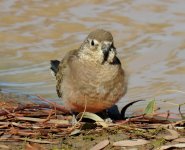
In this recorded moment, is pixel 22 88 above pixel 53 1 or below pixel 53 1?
below

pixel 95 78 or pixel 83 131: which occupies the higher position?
pixel 95 78

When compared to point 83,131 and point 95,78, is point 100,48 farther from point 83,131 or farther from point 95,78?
point 83,131

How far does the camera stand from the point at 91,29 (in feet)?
36.8

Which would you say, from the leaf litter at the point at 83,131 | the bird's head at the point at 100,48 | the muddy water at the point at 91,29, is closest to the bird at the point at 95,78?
the bird's head at the point at 100,48

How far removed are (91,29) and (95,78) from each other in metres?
5.29

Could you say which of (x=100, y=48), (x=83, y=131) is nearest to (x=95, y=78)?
(x=100, y=48)

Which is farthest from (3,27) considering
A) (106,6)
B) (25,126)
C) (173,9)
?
(25,126)

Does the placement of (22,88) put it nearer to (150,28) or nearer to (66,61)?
(66,61)

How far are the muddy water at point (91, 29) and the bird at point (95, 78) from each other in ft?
6.79

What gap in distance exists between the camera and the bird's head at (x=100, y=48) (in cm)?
596

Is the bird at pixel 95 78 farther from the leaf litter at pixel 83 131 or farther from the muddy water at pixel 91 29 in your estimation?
the muddy water at pixel 91 29

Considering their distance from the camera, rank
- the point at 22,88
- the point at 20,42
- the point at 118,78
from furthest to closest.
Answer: the point at 20,42
the point at 22,88
the point at 118,78

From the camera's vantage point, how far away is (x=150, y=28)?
36.1 ft

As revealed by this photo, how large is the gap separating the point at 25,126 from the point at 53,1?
7324mm
